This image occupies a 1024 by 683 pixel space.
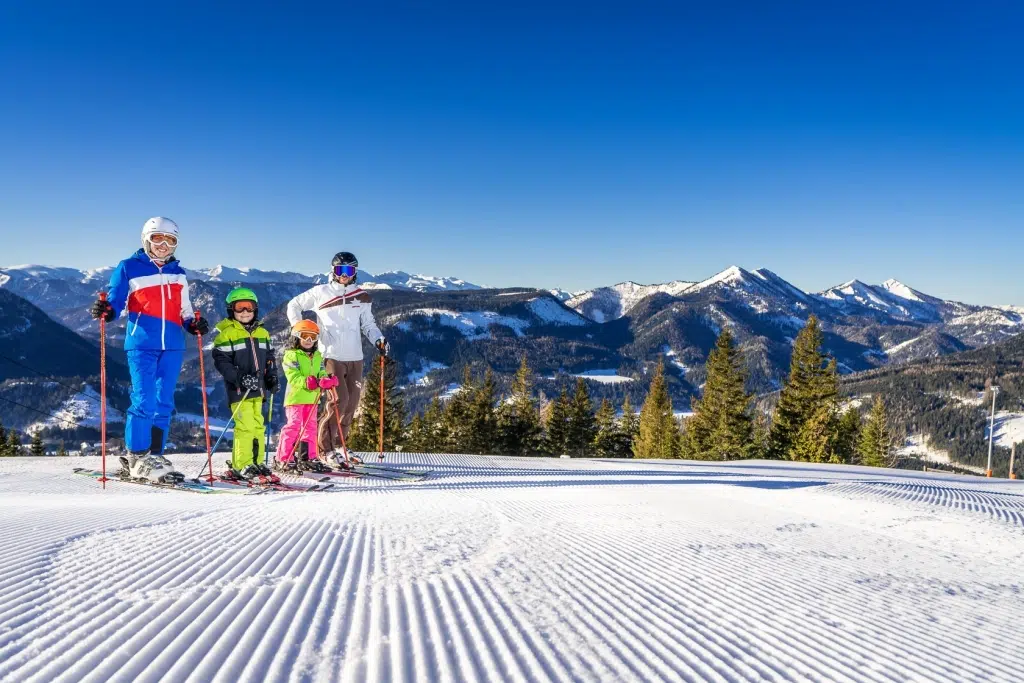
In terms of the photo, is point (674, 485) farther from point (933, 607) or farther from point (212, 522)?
point (212, 522)

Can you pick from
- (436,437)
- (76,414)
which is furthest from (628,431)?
(76,414)

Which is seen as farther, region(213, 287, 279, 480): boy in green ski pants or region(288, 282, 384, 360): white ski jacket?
region(288, 282, 384, 360): white ski jacket

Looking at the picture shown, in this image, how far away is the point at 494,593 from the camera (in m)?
2.54

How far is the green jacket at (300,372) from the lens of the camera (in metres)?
→ 7.40

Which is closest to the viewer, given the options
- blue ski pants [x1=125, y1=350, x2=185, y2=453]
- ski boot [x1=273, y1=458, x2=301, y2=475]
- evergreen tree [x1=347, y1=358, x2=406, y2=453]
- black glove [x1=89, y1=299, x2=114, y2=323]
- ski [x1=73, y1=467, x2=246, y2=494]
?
black glove [x1=89, y1=299, x2=114, y2=323]

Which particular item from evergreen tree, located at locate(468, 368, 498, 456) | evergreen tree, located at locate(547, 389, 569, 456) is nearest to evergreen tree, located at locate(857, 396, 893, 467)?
evergreen tree, located at locate(547, 389, 569, 456)

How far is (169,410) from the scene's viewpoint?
21.5 ft

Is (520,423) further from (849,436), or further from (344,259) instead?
(344,259)

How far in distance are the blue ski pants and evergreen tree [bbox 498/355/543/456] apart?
2853 centimetres

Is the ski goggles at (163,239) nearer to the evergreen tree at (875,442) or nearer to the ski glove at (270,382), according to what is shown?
the ski glove at (270,382)

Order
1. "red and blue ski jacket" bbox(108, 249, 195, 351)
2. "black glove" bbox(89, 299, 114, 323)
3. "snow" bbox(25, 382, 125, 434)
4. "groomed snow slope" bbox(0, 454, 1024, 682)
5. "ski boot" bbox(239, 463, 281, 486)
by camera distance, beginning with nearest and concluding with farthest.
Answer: "groomed snow slope" bbox(0, 454, 1024, 682) < "black glove" bbox(89, 299, 114, 323) < "red and blue ski jacket" bbox(108, 249, 195, 351) < "ski boot" bbox(239, 463, 281, 486) < "snow" bbox(25, 382, 125, 434)

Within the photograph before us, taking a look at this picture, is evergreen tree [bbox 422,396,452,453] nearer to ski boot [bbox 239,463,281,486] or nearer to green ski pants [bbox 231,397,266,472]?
green ski pants [bbox 231,397,266,472]

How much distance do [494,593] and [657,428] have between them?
39428 millimetres

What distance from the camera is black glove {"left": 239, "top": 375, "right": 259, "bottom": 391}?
649cm
